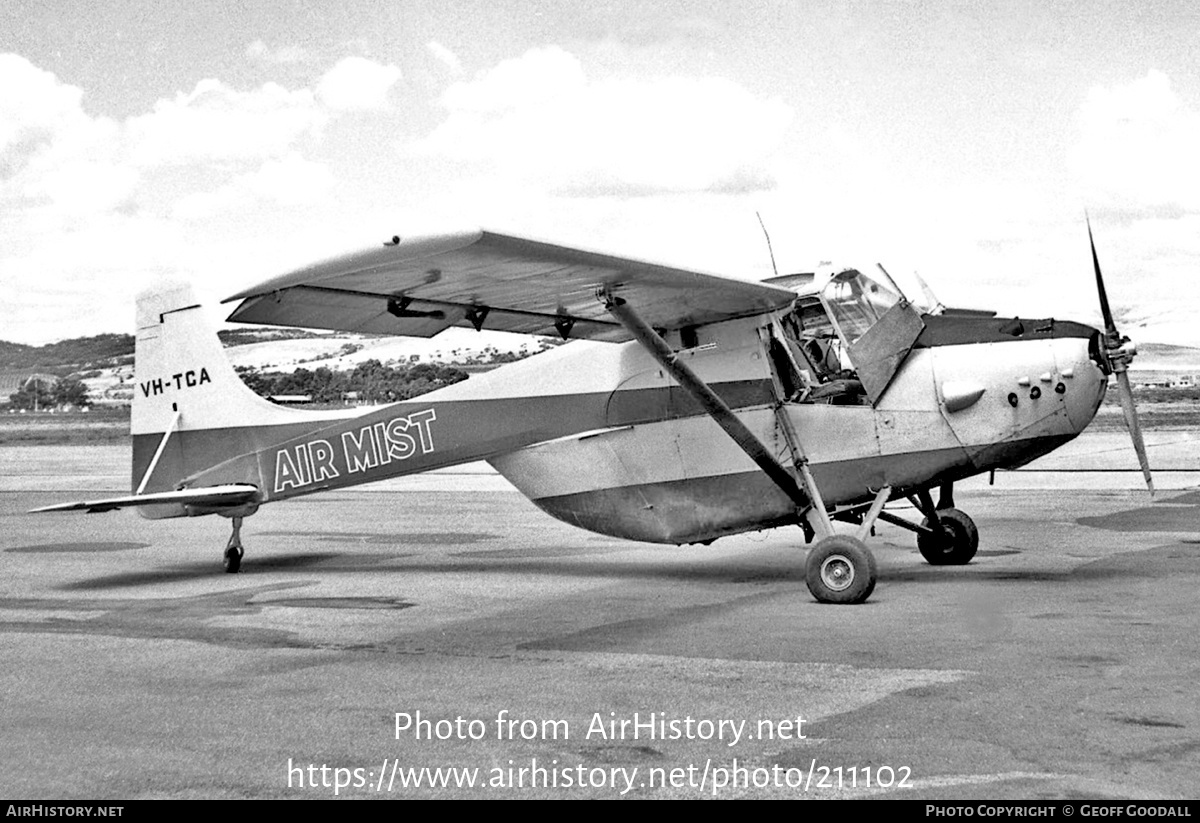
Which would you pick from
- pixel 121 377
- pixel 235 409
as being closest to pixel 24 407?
pixel 121 377

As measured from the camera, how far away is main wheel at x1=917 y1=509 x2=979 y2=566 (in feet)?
40.4

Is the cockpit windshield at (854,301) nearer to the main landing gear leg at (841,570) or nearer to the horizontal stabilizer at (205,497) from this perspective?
the main landing gear leg at (841,570)

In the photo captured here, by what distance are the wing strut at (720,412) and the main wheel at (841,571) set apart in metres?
0.49

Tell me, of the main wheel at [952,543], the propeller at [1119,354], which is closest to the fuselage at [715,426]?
the propeller at [1119,354]

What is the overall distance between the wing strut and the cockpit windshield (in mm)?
1268

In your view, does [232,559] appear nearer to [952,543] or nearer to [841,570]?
[841,570]

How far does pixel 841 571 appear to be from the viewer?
33.1 feet

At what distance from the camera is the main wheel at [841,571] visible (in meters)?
9.97

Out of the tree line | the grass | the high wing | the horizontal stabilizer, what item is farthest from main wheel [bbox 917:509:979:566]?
the tree line

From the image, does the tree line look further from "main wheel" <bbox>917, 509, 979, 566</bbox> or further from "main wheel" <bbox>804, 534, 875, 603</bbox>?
"main wheel" <bbox>804, 534, 875, 603</bbox>

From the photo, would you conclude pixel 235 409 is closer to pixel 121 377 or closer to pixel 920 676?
pixel 920 676


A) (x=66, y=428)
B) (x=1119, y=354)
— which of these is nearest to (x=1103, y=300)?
(x=1119, y=354)

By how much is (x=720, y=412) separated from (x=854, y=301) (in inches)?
67.3

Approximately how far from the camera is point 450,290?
33.3 feet
